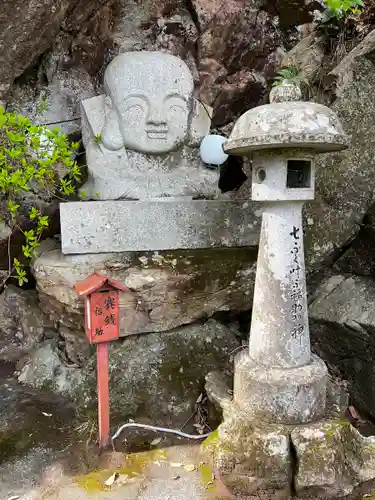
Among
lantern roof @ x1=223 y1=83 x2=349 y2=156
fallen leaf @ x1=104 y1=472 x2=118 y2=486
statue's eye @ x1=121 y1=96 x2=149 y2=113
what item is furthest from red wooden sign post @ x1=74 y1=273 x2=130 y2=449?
statue's eye @ x1=121 y1=96 x2=149 y2=113

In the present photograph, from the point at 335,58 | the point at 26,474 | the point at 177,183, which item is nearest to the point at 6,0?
the point at 177,183

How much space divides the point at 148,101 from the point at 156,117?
21 centimetres

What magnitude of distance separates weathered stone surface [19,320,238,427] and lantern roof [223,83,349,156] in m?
2.09

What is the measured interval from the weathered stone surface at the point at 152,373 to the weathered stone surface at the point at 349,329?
36.6 inches

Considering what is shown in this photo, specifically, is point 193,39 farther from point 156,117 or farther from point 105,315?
point 105,315

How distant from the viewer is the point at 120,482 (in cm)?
315

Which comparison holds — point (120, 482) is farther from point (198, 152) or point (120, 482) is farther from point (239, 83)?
point (239, 83)

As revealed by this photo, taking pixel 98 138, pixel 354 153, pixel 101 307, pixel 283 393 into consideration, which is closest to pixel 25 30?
pixel 98 138

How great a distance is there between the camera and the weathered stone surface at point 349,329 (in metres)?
4.08

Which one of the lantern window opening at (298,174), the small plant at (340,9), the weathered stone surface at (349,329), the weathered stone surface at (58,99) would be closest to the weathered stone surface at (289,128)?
the lantern window opening at (298,174)

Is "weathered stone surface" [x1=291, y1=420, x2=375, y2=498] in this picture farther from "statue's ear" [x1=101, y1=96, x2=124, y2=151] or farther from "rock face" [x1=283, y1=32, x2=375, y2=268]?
"statue's ear" [x1=101, y1=96, x2=124, y2=151]

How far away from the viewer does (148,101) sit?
457 cm

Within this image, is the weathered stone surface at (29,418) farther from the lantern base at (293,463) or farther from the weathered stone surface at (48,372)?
the lantern base at (293,463)

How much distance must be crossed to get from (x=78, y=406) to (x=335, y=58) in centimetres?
463
